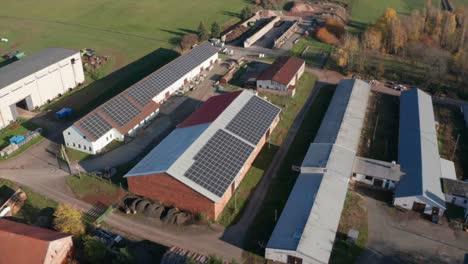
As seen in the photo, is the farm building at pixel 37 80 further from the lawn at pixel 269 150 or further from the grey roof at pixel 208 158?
the lawn at pixel 269 150

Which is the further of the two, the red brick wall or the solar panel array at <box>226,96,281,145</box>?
the solar panel array at <box>226,96,281,145</box>

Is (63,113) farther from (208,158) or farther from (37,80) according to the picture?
(208,158)

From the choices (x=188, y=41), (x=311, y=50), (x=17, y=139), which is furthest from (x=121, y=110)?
(x=311, y=50)

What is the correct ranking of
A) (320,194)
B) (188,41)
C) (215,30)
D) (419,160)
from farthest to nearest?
(215,30)
(188,41)
(419,160)
(320,194)

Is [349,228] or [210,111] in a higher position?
[210,111]

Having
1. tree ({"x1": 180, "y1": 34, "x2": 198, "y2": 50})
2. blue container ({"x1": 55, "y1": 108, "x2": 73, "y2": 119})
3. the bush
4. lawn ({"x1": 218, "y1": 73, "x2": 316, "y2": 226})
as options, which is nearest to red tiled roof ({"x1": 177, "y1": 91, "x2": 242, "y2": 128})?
lawn ({"x1": 218, "y1": 73, "x2": 316, "y2": 226})

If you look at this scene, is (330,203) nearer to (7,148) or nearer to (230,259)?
(230,259)

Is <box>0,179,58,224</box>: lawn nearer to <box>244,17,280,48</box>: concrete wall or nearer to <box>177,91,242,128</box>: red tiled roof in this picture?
<box>177,91,242,128</box>: red tiled roof
